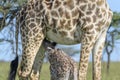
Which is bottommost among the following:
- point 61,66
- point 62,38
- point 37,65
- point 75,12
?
point 37,65

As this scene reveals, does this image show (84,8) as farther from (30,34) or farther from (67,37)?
(30,34)

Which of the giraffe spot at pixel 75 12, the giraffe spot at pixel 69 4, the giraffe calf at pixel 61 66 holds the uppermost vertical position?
the giraffe spot at pixel 69 4

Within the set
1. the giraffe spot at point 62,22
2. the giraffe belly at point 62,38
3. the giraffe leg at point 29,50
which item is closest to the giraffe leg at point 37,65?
the giraffe leg at point 29,50

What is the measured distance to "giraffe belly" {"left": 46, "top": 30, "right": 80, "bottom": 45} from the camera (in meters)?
5.29

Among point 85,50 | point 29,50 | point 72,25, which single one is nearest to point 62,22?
point 72,25

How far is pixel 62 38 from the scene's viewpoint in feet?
17.7

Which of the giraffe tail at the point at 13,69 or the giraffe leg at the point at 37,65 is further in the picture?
the giraffe tail at the point at 13,69

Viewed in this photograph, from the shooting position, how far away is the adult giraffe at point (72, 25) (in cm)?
520

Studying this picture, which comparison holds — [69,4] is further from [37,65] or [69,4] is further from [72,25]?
[37,65]

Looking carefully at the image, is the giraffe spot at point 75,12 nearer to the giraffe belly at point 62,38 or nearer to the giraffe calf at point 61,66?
the giraffe belly at point 62,38

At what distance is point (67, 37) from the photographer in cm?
531

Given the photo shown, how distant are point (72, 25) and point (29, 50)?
75cm

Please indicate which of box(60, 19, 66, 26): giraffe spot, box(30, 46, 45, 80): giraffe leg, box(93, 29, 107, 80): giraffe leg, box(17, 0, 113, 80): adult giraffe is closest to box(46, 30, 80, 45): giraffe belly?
box(17, 0, 113, 80): adult giraffe

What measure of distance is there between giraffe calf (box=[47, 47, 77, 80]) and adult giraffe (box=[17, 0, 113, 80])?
146 millimetres
